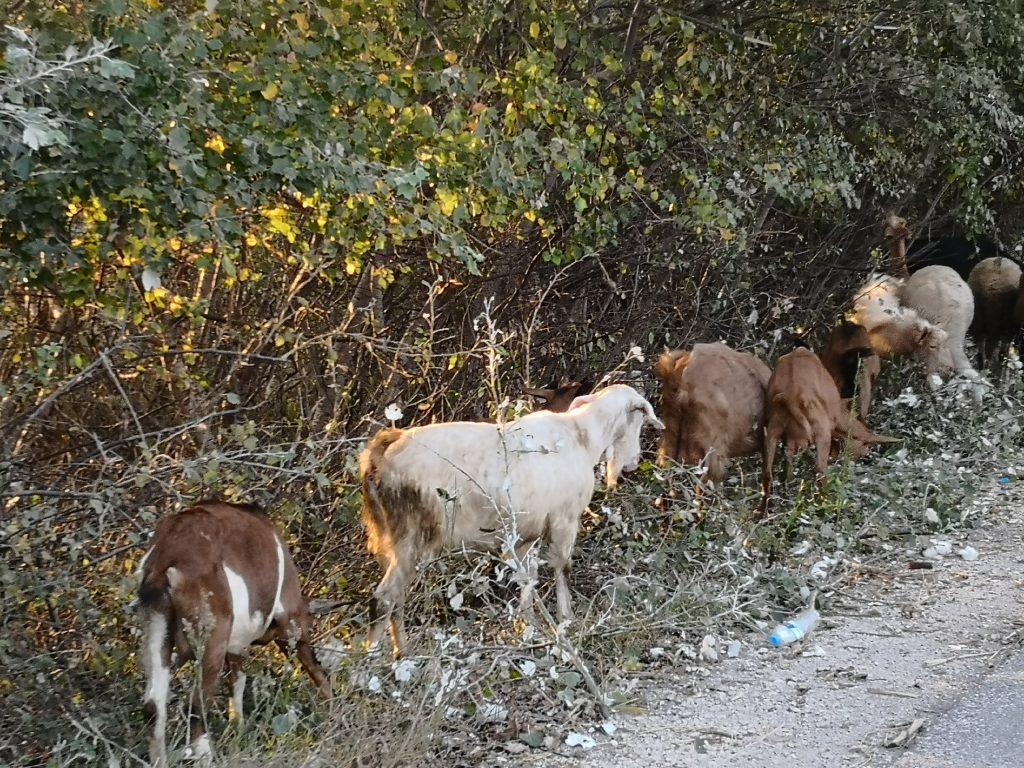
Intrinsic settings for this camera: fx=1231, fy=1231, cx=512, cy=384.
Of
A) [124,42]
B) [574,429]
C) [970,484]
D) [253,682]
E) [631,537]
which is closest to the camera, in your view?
[124,42]

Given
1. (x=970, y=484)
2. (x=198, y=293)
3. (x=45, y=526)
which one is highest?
(x=198, y=293)

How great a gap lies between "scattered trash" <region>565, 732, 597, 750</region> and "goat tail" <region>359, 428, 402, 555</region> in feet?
4.18

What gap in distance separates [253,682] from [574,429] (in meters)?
1.98

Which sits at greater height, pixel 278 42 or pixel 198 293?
pixel 278 42

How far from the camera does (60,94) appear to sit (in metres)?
4.31

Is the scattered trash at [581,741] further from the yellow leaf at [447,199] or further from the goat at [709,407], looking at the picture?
the goat at [709,407]

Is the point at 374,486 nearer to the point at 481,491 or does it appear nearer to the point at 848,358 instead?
the point at 481,491

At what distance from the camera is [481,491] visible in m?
5.46

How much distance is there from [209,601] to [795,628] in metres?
2.93

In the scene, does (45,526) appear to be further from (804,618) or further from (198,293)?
(804,618)

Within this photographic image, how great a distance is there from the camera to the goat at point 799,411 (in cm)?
750

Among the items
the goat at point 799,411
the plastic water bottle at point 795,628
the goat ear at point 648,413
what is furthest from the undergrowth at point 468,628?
the goat ear at point 648,413

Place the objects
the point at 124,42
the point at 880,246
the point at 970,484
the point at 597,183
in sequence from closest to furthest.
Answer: the point at 124,42, the point at 597,183, the point at 970,484, the point at 880,246

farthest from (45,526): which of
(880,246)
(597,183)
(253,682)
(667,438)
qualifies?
(880,246)
